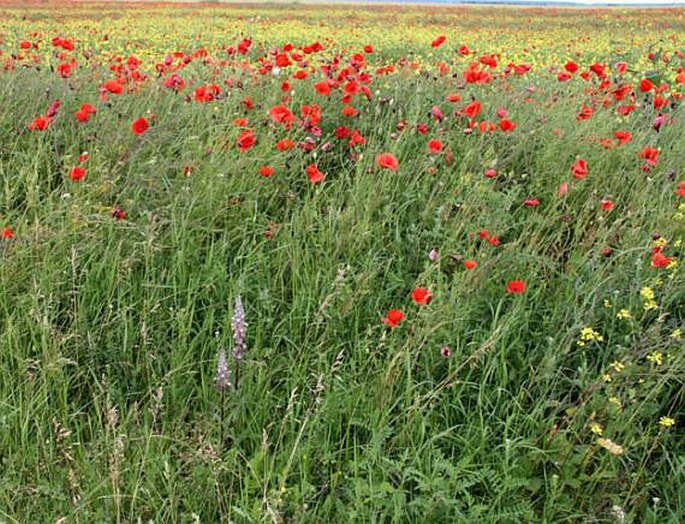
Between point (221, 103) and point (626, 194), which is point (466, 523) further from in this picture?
point (221, 103)

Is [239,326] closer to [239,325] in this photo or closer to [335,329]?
[239,325]

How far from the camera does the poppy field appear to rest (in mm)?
1648

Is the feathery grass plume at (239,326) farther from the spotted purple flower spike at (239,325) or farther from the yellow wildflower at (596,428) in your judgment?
the yellow wildflower at (596,428)

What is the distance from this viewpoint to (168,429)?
72.0 inches

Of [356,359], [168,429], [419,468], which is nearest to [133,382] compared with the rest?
[168,429]

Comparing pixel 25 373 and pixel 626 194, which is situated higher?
pixel 626 194

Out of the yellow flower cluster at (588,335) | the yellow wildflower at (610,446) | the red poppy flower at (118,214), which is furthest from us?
the red poppy flower at (118,214)

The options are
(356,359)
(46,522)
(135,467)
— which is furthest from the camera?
(356,359)

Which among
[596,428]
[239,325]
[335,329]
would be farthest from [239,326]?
[596,428]

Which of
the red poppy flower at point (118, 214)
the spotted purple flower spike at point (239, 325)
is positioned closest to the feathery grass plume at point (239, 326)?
the spotted purple flower spike at point (239, 325)

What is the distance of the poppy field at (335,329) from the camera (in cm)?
165

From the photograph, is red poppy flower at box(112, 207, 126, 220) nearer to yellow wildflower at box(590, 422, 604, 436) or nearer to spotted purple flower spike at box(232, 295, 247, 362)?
spotted purple flower spike at box(232, 295, 247, 362)

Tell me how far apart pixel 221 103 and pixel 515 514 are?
276 cm

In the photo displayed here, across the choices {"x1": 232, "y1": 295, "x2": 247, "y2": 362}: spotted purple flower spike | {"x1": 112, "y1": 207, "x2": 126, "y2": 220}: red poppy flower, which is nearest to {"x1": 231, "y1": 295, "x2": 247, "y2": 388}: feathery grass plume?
{"x1": 232, "y1": 295, "x2": 247, "y2": 362}: spotted purple flower spike
